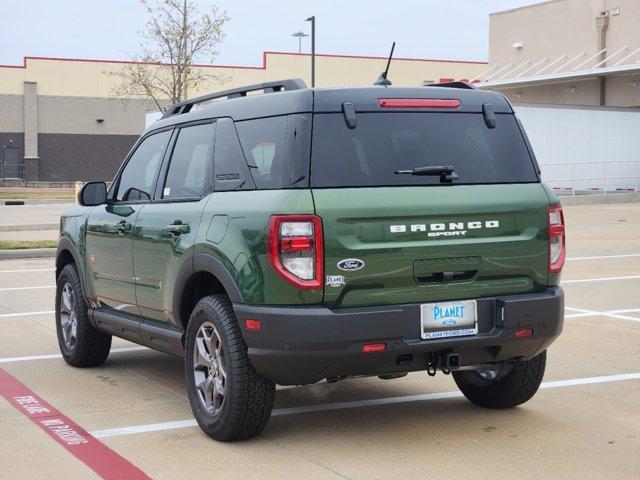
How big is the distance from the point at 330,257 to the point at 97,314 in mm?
2979

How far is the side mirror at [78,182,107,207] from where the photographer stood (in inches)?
314

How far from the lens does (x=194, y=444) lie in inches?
238

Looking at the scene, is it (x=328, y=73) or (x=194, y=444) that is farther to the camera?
(x=328, y=73)

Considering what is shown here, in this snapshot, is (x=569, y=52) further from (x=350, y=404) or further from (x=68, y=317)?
(x=350, y=404)

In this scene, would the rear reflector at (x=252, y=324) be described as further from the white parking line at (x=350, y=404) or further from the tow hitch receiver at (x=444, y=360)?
the white parking line at (x=350, y=404)

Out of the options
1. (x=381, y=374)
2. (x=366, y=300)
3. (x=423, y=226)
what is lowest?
(x=381, y=374)

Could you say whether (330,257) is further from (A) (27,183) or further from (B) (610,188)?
(A) (27,183)

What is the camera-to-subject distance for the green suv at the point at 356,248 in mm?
5602

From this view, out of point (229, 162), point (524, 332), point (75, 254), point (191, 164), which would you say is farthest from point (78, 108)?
point (524, 332)

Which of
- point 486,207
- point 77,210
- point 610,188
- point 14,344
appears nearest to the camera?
point 486,207

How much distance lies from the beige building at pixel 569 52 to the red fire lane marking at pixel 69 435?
3639 centimetres

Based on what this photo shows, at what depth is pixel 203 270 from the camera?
6207 mm

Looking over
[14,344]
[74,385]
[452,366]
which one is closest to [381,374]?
[452,366]

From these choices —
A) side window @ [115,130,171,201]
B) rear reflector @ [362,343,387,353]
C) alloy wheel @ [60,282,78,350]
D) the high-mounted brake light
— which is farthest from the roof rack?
alloy wheel @ [60,282,78,350]
